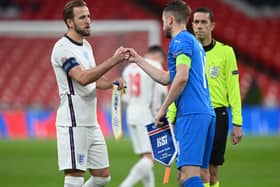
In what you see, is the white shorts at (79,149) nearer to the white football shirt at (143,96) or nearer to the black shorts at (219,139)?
the black shorts at (219,139)

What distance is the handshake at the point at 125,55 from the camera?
27.3ft

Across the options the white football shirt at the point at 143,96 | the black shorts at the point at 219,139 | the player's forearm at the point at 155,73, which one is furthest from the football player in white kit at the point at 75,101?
the white football shirt at the point at 143,96

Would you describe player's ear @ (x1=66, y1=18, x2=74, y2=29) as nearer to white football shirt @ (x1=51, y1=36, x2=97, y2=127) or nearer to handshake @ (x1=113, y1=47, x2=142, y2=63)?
white football shirt @ (x1=51, y1=36, x2=97, y2=127)

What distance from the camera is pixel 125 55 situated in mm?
8352

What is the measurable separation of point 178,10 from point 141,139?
429 centimetres

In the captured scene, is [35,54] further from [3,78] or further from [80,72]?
[80,72]

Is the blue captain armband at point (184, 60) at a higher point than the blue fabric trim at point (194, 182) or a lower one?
higher

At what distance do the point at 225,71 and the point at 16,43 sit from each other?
17.2 meters

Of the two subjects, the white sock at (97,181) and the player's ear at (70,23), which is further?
the white sock at (97,181)

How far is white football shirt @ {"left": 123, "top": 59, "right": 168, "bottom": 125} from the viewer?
12.5m

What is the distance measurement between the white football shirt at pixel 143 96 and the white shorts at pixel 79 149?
141 inches

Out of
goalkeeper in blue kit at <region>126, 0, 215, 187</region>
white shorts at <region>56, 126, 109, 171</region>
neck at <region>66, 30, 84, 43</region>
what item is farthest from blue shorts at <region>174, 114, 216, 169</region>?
neck at <region>66, 30, 84, 43</region>

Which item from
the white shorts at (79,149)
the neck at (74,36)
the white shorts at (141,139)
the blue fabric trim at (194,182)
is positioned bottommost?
the white shorts at (141,139)

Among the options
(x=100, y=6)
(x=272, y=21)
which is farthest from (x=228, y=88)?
(x=272, y=21)
